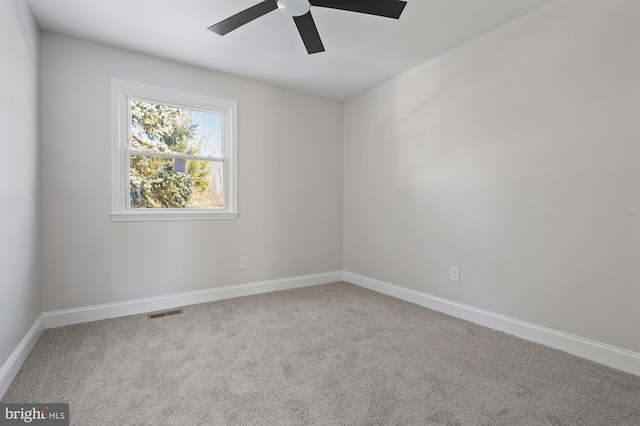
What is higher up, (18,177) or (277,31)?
(277,31)

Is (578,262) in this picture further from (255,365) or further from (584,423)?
(255,365)

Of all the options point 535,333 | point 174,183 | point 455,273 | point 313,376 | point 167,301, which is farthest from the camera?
point 174,183

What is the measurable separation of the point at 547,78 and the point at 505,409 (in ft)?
7.21

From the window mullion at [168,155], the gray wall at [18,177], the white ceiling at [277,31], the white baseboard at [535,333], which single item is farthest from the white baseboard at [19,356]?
the white baseboard at [535,333]

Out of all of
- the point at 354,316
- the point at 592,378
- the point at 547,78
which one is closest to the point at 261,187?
the point at 354,316

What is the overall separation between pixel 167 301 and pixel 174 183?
1.19 metres

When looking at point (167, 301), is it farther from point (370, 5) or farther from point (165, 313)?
point (370, 5)

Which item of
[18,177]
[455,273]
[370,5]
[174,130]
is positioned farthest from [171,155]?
[455,273]

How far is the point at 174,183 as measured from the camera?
3.21 meters

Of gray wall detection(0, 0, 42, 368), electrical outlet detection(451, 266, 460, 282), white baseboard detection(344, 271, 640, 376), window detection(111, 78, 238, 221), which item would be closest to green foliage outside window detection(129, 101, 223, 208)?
window detection(111, 78, 238, 221)

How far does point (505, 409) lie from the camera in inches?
60.7

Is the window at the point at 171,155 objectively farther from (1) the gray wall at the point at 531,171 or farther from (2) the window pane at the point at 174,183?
(1) the gray wall at the point at 531,171

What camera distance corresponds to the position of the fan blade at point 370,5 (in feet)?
6.04

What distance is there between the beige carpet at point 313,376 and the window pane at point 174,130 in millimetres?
1688
